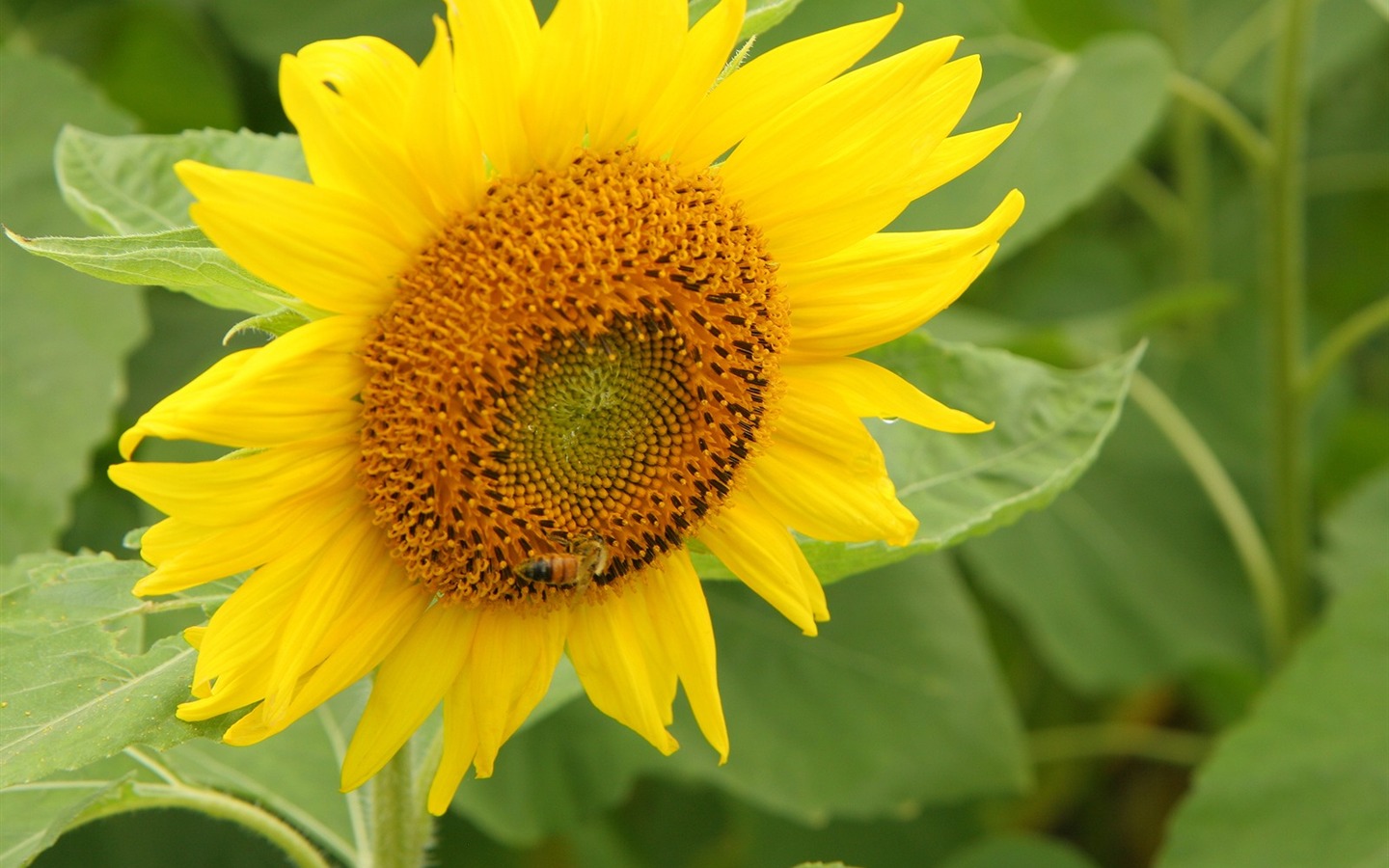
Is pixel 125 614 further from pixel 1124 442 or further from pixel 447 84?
pixel 1124 442

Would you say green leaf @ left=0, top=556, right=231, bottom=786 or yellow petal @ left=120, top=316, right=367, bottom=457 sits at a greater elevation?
yellow petal @ left=120, top=316, right=367, bottom=457

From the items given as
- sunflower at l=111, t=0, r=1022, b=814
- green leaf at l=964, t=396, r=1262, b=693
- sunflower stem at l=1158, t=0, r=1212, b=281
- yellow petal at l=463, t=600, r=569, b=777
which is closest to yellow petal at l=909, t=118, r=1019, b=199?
sunflower at l=111, t=0, r=1022, b=814

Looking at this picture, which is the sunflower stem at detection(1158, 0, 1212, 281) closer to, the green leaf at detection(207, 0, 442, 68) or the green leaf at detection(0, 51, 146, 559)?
the green leaf at detection(207, 0, 442, 68)

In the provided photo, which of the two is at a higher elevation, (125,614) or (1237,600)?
(125,614)

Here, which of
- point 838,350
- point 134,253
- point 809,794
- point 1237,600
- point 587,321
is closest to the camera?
point 134,253

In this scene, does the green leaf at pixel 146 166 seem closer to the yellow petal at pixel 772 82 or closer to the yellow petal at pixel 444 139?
the yellow petal at pixel 444 139

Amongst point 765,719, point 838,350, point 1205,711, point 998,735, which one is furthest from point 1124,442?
point 838,350

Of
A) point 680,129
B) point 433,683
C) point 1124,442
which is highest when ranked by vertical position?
point 680,129

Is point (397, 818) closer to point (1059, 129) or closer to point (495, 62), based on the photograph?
point (495, 62)
